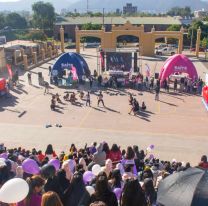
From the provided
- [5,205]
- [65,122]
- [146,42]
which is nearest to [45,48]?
[146,42]

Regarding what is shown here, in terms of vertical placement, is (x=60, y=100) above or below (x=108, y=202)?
below

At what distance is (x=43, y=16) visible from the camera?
8888 centimetres

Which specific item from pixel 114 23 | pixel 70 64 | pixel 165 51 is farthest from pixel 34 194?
pixel 114 23

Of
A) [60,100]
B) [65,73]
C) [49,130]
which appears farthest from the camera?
[65,73]

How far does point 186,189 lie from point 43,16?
8689 cm

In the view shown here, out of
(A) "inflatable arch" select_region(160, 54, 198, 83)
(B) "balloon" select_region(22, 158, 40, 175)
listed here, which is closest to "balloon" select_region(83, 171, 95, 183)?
(B) "balloon" select_region(22, 158, 40, 175)

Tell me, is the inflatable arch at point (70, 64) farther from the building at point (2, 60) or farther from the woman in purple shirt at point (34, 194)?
the woman in purple shirt at point (34, 194)

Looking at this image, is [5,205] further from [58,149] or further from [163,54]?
[163,54]

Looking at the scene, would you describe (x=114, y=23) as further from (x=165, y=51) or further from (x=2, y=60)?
(x=2, y=60)

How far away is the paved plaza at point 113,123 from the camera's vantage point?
18.8 metres

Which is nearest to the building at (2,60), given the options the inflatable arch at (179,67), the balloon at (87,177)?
the inflatable arch at (179,67)

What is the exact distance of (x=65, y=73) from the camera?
32969mm

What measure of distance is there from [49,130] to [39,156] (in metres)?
7.21

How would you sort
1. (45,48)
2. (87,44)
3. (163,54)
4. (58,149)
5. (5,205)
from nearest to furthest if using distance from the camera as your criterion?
(5,205) → (58,149) → (45,48) → (163,54) → (87,44)
